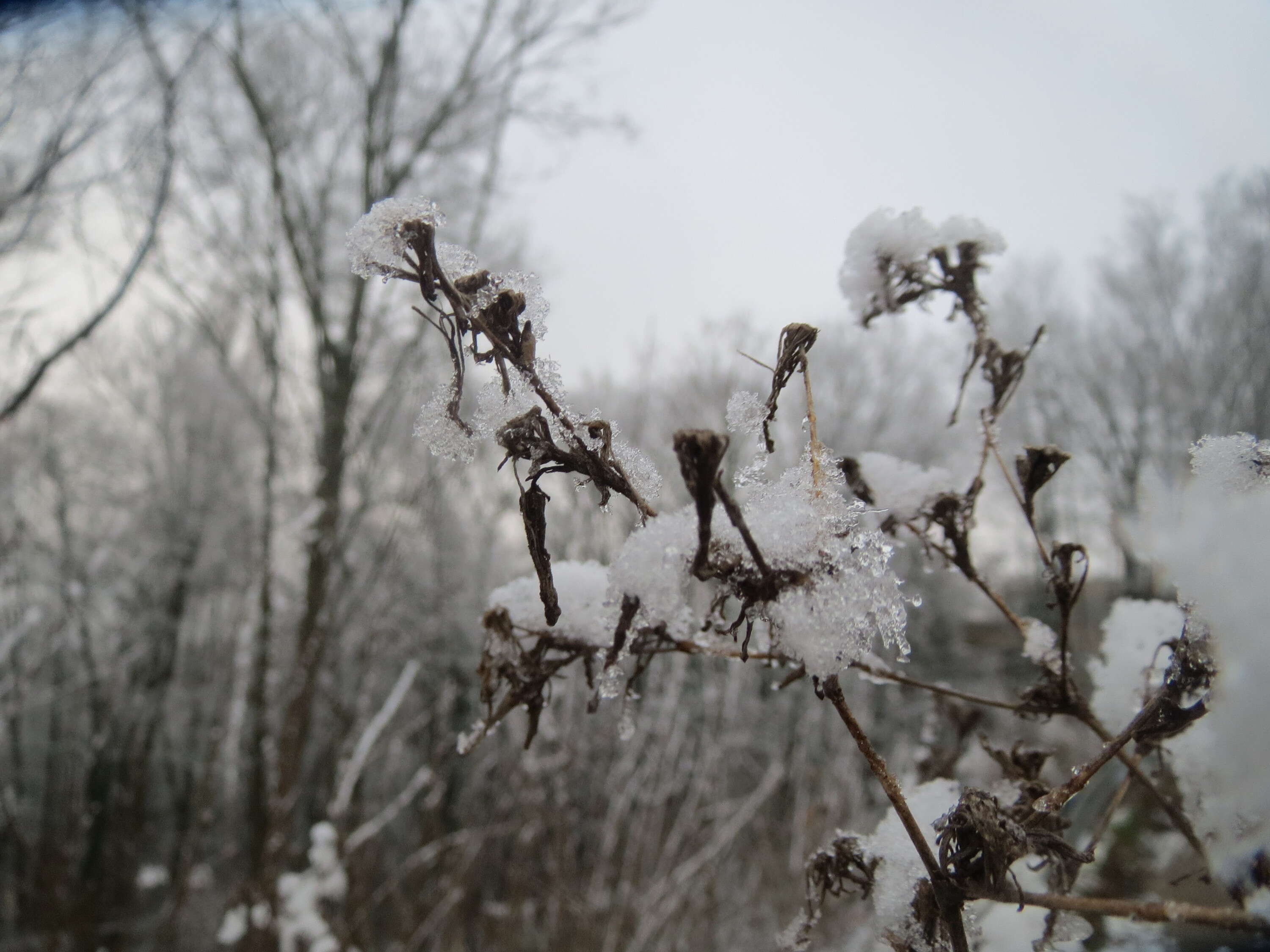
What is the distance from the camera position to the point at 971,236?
808 millimetres

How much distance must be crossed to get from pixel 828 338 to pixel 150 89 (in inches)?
326

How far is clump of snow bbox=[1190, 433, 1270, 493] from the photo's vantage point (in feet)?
1.56

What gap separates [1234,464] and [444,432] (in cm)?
54

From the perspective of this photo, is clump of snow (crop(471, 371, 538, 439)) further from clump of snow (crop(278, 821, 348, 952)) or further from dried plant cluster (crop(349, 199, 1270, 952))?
clump of snow (crop(278, 821, 348, 952))

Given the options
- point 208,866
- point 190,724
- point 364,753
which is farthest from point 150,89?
point 190,724

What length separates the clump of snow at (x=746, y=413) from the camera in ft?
1.88

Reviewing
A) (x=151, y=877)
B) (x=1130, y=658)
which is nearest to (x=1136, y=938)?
(x=1130, y=658)

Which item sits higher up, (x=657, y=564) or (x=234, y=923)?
(x=657, y=564)

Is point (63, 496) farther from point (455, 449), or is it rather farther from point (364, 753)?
point (455, 449)

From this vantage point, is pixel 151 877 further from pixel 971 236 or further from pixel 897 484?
pixel 971 236

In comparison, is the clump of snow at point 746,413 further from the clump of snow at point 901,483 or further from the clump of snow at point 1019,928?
the clump of snow at point 1019,928

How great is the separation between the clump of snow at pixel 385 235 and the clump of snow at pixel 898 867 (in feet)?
1.73

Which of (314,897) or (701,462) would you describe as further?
(314,897)

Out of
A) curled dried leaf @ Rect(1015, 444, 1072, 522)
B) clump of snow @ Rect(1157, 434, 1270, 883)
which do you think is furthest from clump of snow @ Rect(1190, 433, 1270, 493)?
curled dried leaf @ Rect(1015, 444, 1072, 522)
